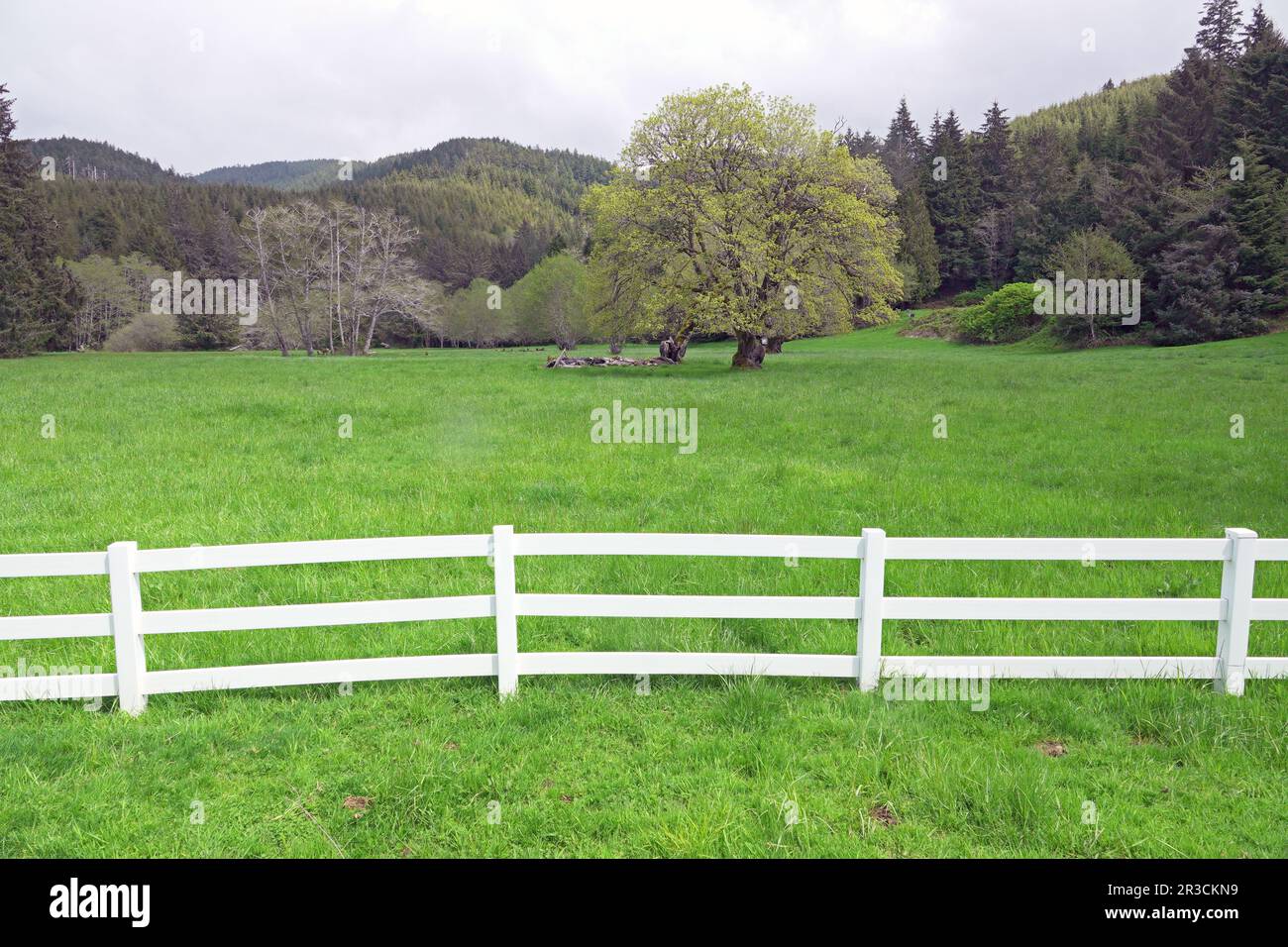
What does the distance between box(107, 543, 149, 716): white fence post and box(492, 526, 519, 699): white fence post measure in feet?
8.41

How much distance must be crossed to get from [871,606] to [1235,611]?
277 centimetres

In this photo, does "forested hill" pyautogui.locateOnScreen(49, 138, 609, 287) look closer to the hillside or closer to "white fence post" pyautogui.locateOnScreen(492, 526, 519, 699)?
the hillside

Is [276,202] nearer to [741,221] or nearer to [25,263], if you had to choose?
[25,263]

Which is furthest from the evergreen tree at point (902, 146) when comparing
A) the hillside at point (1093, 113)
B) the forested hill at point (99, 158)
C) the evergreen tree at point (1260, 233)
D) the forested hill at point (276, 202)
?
the forested hill at point (99, 158)

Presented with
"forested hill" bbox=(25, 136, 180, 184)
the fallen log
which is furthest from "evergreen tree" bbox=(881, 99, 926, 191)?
"forested hill" bbox=(25, 136, 180, 184)

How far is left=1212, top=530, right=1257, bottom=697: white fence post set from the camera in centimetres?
582

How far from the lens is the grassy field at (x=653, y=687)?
445cm

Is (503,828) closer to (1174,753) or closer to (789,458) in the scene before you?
(1174,753)

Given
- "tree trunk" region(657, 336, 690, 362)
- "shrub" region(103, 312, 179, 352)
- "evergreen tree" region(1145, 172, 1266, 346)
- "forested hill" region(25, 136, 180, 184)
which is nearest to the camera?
"evergreen tree" region(1145, 172, 1266, 346)

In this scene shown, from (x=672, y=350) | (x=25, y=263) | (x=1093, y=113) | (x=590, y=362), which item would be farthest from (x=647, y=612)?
(x=1093, y=113)

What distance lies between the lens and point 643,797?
471cm

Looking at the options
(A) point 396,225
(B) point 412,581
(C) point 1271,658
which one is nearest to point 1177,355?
(C) point 1271,658

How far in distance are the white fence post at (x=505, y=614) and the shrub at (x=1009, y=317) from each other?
58835 mm
